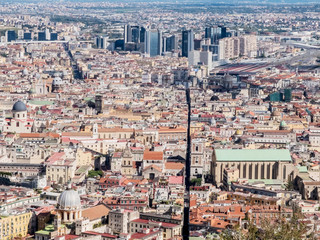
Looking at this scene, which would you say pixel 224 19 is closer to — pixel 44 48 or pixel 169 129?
pixel 44 48

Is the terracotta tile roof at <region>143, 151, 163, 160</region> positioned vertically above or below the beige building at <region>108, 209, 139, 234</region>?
above

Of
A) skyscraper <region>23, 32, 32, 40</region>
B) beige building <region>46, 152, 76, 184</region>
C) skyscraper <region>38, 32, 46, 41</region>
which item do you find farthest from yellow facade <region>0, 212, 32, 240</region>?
skyscraper <region>23, 32, 32, 40</region>

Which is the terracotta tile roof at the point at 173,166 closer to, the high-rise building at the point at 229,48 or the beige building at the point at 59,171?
the beige building at the point at 59,171

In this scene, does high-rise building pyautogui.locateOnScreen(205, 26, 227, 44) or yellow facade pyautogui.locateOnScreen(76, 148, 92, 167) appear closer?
yellow facade pyautogui.locateOnScreen(76, 148, 92, 167)

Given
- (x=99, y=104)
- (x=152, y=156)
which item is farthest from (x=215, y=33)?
(x=152, y=156)

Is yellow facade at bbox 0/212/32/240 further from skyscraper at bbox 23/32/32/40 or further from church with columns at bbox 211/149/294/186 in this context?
skyscraper at bbox 23/32/32/40

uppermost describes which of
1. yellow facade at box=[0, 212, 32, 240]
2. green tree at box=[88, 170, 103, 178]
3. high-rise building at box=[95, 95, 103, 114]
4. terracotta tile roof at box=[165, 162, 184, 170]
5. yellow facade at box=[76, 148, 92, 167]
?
high-rise building at box=[95, 95, 103, 114]
